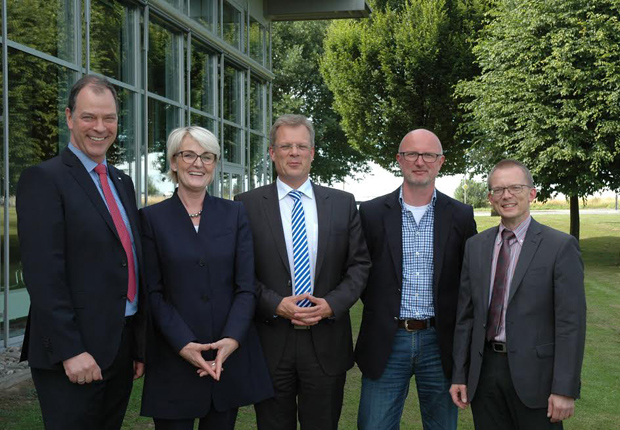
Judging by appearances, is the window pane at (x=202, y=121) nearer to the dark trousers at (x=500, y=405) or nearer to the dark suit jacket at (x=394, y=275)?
the dark suit jacket at (x=394, y=275)

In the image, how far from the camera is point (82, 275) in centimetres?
288

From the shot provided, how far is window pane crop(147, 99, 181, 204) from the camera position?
40.5 feet

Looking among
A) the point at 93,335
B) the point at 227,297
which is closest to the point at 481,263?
the point at 227,297

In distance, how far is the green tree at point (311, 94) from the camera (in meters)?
32.5

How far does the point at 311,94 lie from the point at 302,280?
30.6 m

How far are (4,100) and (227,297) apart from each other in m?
6.31

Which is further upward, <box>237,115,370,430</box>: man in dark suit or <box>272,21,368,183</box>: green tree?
<box>272,21,368,183</box>: green tree

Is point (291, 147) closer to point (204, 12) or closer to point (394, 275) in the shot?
point (394, 275)

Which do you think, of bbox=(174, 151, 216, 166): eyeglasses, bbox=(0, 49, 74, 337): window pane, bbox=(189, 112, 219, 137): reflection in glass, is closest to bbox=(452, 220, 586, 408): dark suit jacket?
bbox=(174, 151, 216, 166): eyeglasses

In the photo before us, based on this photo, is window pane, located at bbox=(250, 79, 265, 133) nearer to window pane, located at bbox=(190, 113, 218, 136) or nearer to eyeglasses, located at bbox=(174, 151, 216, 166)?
window pane, located at bbox=(190, 113, 218, 136)

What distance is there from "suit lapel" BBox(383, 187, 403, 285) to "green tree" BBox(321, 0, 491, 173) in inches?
802

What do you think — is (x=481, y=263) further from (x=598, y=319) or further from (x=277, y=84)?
(x=277, y=84)

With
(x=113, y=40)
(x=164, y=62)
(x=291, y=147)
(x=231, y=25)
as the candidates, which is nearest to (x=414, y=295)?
(x=291, y=147)

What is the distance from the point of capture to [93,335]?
9.52ft
